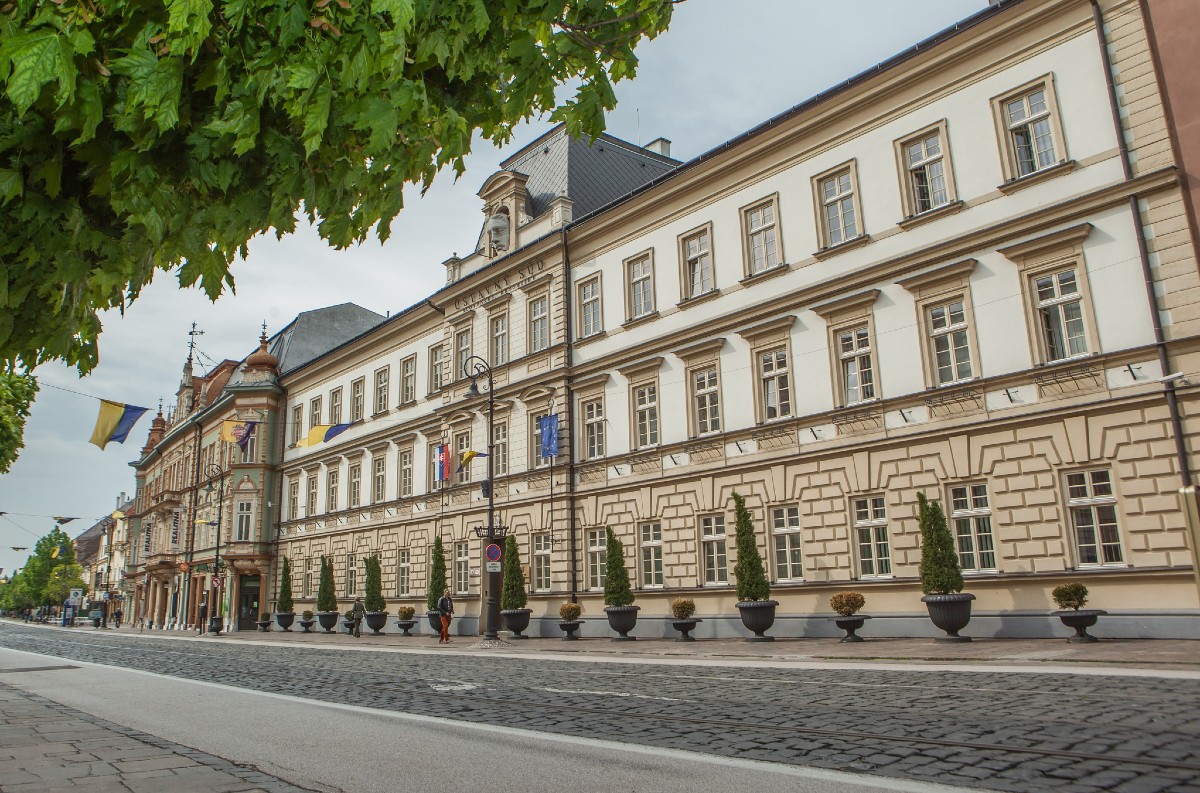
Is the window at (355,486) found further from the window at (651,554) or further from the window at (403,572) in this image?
the window at (651,554)

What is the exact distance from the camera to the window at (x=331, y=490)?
44312 mm

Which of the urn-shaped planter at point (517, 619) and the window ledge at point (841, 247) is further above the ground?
the window ledge at point (841, 247)

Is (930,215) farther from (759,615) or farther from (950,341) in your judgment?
(759,615)

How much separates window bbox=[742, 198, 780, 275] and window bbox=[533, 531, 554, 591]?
1160cm

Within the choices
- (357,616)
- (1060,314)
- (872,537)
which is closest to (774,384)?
(872,537)

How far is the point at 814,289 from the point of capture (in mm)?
22438

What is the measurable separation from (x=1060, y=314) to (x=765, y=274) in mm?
7776

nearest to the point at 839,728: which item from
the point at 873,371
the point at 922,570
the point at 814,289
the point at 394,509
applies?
the point at 922,570

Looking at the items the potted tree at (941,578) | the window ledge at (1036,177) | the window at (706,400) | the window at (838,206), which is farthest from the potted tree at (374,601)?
the window ledge at (1036,177)

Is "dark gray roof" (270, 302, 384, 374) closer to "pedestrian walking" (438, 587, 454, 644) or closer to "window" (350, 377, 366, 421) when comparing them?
"window" (350, 377, 366, 421)

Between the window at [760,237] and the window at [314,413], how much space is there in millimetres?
29697

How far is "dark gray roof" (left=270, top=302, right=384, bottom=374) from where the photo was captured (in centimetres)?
5328

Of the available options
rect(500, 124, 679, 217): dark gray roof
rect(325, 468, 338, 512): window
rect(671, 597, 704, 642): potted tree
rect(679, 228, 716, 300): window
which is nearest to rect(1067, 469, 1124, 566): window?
rect(671, 597, 704, 642): potted tree

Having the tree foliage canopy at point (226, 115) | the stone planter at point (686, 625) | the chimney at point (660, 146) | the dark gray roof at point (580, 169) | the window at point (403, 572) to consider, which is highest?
the chimney at point (660, 146)
